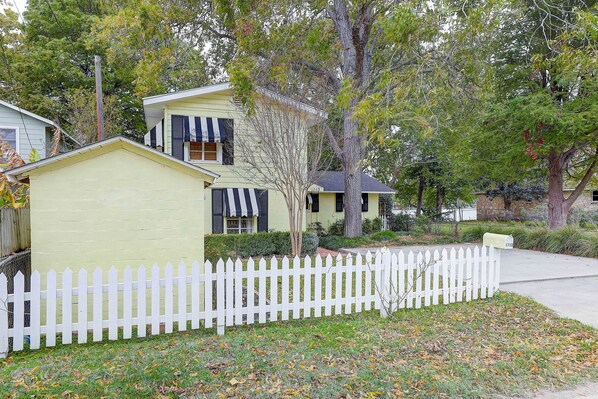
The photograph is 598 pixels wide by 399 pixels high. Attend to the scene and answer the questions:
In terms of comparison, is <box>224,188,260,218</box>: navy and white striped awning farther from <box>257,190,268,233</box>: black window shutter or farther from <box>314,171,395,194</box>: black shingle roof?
<box>314,171,395,194</box>: black shingle roof

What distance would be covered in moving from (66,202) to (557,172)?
57.1 feet

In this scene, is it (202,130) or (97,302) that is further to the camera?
(202,130)

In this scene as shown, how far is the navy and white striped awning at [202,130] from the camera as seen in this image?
12.8 meters

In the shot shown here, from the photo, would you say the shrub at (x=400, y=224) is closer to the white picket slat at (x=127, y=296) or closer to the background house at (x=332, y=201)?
the background house at (x=332, y=201)

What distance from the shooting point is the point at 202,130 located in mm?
12984

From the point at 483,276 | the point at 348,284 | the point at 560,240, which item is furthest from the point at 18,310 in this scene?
the point at 560,240

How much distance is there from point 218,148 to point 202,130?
1080mm

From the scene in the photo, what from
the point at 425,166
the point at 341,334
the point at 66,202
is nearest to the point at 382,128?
the point at 341,334

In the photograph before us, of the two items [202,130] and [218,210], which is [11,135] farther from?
[218,210]

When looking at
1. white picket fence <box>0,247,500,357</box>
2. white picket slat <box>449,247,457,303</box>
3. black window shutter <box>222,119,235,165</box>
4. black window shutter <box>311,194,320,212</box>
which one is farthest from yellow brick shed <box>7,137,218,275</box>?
black window shutter <box>311,194,320,212</box>

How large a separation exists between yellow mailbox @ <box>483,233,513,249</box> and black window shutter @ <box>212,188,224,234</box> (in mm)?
9430

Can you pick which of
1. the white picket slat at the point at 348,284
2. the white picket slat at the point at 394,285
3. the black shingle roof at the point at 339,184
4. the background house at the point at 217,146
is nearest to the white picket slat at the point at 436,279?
the white picket slat at the point at 394,285

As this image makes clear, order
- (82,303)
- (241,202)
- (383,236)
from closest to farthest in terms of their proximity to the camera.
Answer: (82,303)
(241,202)
(383,236)

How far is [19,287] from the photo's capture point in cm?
400
